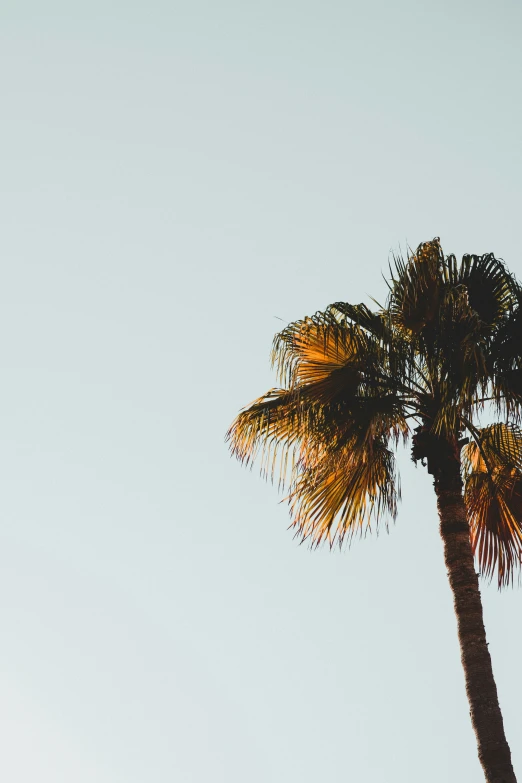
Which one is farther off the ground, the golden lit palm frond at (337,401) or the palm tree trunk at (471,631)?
the golden lit palm frond at (337,401)

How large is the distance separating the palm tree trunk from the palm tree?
0.02 metres

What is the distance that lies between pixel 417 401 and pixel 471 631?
8.19 feet

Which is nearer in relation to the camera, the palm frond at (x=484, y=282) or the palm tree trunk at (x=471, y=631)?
the palm tree trunk at (x=471, y=631)

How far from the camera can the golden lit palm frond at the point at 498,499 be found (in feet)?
34.6

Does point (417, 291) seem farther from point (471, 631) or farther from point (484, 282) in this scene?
point (471, 631)

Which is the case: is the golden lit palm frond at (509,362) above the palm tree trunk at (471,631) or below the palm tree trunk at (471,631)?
above

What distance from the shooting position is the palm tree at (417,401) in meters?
9.65

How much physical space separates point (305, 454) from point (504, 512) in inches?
94.6

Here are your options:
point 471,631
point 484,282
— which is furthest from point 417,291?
point 471,631

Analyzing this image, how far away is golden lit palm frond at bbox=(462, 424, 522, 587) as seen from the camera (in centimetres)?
1055

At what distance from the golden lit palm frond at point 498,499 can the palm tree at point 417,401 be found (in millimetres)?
15

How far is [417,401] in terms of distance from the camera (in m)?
10.1

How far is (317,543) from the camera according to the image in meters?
10.2

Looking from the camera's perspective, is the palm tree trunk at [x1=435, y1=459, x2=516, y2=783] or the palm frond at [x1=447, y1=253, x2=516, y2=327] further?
the palm frond at [x1=447, y1=253, x2=516, y2=327]
